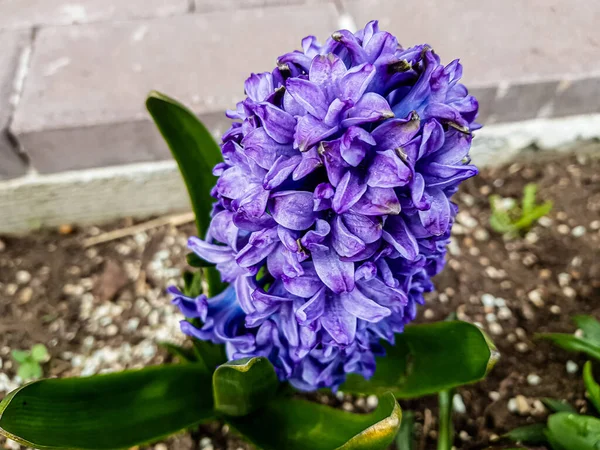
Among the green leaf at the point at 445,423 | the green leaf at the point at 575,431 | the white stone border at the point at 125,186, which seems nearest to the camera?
the green leaf at the point at 575,431

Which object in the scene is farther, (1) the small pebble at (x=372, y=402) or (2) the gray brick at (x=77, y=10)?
(2) the gray brick at (x=77, y=10)

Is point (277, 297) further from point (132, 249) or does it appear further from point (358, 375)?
point (132, 249)

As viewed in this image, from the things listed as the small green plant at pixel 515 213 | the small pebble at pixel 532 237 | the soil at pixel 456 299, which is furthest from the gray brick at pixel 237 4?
the small pebble at pixel 532 237

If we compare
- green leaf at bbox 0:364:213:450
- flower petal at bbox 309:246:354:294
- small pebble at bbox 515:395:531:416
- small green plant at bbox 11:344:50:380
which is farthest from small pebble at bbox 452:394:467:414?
small green plant at bbox 11:344:50:380

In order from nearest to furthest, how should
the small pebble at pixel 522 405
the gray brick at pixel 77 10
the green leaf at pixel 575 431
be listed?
the green leaf at pixel 575 431
the small pebble at pixel 522 405
the gray brick at pixel 77 10

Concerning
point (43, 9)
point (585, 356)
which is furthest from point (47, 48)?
point (585, 356)

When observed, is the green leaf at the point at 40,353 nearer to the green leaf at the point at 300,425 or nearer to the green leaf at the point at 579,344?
the green leaf at the point at 300,425

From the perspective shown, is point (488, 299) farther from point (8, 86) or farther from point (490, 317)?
point (8, 86)

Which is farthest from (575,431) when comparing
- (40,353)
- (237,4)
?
(237,4)
